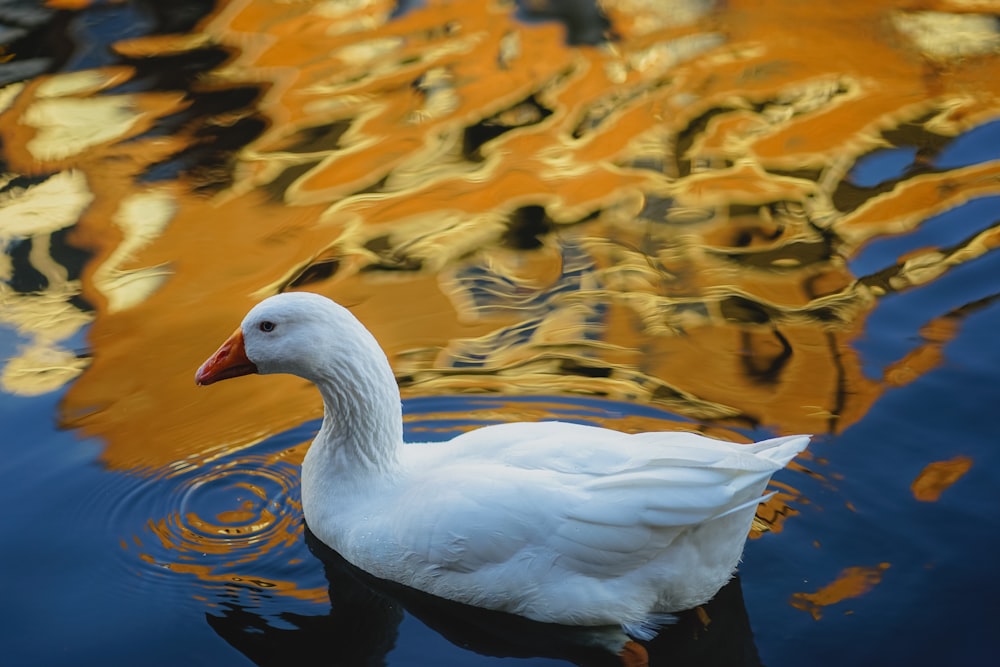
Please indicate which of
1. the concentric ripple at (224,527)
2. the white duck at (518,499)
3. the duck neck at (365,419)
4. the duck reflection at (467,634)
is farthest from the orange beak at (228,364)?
the duck reflection at (467,634)

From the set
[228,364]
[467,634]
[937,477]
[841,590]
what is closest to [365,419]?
[228,364]

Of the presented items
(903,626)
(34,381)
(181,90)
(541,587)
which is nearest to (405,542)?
(541,587)

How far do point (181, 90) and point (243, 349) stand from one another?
5.06 m

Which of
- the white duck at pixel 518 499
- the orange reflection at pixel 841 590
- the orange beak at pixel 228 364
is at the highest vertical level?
the orange beak at pixel 228 364

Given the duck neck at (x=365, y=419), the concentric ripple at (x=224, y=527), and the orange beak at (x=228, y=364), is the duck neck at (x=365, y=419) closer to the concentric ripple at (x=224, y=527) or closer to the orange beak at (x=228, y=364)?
the orange beak at (x=228, y=364)

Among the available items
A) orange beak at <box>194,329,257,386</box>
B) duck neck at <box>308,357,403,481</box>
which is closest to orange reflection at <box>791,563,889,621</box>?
duck neck at <box>308,357,403,481</box>

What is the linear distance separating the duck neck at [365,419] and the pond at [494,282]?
1.46 ft

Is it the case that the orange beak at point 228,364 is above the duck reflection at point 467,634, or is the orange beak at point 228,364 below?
above

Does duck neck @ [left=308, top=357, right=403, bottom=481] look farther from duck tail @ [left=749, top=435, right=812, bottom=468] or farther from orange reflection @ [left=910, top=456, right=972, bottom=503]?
orange reflection @ [left=910, top=456, right=972, bottom=503]

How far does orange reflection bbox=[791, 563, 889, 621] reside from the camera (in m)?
A: 4.36

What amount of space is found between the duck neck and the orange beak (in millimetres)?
313

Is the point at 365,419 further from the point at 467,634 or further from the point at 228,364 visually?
the point at 467,634

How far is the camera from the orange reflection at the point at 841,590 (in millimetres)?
4355

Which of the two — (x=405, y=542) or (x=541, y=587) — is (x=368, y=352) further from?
(x=541, y=587)
